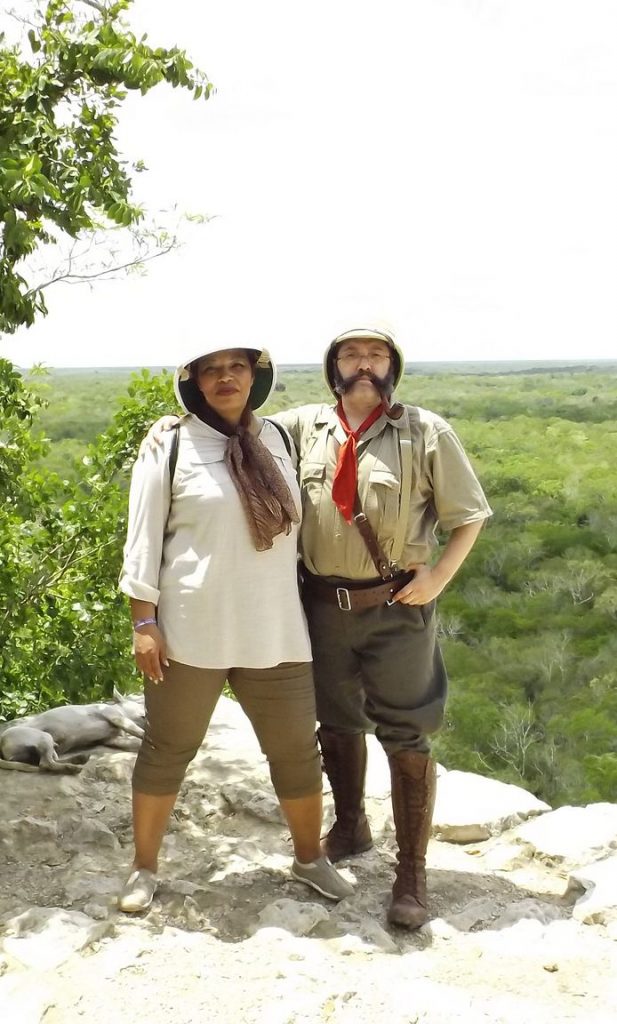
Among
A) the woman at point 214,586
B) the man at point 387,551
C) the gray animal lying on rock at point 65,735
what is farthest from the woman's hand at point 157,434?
the gray animal lying on rock at point 65,735

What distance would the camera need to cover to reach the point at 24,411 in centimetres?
489

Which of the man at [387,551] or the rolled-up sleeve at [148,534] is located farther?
the man at [387,551]

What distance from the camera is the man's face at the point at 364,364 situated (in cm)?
303

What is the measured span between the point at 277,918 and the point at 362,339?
1.77 metres

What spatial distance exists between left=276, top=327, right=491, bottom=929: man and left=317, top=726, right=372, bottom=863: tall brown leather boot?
19 centimetres

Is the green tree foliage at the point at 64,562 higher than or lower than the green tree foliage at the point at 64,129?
lower

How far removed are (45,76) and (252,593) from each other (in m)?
2.23

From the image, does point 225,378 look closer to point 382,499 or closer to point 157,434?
point 157,434

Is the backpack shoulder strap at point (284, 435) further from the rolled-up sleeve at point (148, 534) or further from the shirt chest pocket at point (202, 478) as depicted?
the rolled-up sleeve at point (148, 534)

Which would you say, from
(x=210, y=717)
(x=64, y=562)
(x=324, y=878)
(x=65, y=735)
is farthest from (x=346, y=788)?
(x=64, y=562)

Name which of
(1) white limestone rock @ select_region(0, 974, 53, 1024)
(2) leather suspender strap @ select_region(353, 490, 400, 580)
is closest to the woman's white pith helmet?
(2) leather suspender strap @ select_region(353, 490, 400, 580)

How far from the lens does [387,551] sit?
302 cm

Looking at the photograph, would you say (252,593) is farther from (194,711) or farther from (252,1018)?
(252,1018)

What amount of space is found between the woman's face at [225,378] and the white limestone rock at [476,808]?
1.98m
